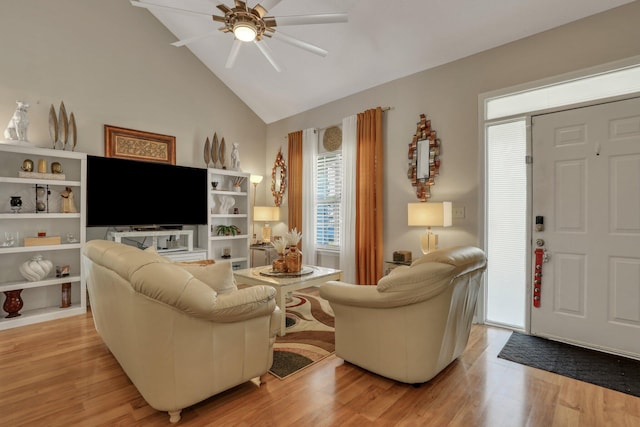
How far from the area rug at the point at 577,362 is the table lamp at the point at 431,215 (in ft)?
4.14

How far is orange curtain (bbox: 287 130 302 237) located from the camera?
18.4ft

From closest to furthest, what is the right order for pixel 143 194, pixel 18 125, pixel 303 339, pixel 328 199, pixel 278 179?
pixel 303 339 < pixel 18 125 < pixel 143 194 < pixel 328 199 < pixel 278 179

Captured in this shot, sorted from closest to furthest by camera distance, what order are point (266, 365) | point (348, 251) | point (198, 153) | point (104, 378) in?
point (266, 365)
point (104, 378)
point (348, 251)
point (198, 153)

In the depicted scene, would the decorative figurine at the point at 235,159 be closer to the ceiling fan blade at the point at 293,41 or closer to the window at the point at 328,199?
the window at the point at 328,199

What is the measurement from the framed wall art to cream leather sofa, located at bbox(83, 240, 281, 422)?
9.43 feet

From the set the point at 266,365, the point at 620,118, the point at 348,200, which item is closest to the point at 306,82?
the point at 348,200

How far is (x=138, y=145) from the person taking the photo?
4629 millimetres

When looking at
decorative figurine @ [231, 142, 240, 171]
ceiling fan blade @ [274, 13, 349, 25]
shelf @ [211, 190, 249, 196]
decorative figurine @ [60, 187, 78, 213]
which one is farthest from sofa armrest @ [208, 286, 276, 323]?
decorative figurine @ [231, 142, 240, 171]

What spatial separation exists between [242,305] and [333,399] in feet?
2.86

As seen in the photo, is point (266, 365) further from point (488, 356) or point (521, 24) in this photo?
point (521, 24)

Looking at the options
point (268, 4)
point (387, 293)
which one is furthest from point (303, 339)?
point (268, 4)

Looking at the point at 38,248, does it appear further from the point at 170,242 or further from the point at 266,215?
the point at 266,215

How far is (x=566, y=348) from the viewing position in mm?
2848

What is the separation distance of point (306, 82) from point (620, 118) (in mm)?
3790
